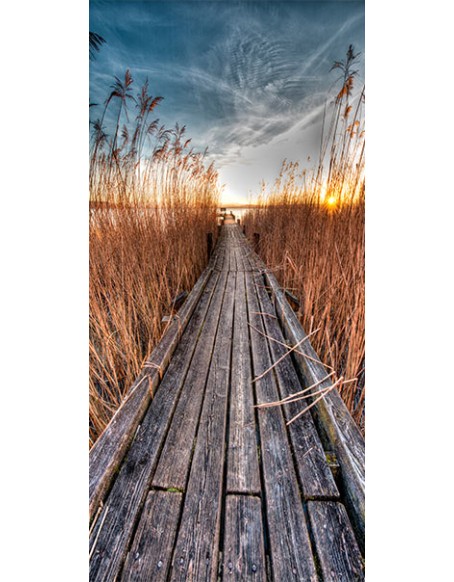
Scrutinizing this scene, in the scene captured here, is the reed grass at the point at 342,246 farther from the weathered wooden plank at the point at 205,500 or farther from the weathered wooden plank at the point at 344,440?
the weathered wooden plank at the point at 205,500

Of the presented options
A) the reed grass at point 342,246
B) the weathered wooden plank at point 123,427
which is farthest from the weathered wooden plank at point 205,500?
the reed grass at point 342,246

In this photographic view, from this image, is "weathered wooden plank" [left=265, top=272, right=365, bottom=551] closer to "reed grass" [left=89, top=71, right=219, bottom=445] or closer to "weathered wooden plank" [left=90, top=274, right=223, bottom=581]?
"weathered wooden plank" [left=90, top=274, right=223, bottom=581]

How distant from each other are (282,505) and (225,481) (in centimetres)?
17

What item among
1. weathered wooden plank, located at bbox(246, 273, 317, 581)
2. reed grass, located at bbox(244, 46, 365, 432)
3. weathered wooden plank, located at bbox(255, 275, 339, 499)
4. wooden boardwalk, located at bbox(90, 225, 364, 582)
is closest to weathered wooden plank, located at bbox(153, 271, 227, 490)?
wooden boardwalk, located at bbox(90, 225, 364, 582)

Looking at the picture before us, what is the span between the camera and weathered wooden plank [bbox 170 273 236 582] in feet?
1.67

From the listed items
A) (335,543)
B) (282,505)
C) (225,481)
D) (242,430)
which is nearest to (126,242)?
(242,430)

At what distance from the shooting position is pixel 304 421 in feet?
3.02

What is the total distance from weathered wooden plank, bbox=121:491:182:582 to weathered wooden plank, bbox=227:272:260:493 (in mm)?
170

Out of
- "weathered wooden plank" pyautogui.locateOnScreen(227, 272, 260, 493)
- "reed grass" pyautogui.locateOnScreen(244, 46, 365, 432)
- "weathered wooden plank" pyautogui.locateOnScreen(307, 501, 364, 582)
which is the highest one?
"reed grass" pyautogui.locateOnScreen(244, 46, 365, 432)

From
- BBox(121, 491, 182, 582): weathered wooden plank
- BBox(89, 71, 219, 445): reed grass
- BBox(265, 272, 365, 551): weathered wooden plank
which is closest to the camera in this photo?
BBox(121, 491, 182, 582): weathered wooden plank
